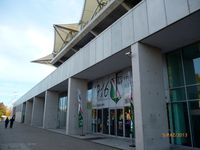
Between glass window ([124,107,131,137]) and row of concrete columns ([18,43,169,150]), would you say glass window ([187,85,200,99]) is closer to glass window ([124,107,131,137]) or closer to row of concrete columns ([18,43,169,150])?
row of concrete columns ([18,43,169,150])

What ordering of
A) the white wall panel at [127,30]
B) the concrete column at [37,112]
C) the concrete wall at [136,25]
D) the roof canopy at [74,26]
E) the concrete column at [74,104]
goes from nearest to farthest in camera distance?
the concrete wall at [136,25] → the white wall panel at [127,30] → the concrete column at [74,104] → the roof canopy at [74,26] → the concrete column at [37,112]

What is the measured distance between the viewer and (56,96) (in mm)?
28781

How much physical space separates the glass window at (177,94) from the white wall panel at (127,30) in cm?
413

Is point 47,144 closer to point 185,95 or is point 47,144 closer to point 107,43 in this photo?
point 107,43

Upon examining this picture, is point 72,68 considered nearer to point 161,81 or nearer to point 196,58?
point 161,81

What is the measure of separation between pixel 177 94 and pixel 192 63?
2.04m

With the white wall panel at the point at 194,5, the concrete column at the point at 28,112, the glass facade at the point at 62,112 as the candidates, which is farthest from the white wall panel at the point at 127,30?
the concrete column at the point at 28,112

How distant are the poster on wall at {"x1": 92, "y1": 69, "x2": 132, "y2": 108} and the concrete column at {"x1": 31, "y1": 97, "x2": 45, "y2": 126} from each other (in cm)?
2035

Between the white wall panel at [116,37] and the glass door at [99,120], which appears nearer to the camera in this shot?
the white wall panel at [116,37]

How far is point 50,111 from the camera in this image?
27.6m

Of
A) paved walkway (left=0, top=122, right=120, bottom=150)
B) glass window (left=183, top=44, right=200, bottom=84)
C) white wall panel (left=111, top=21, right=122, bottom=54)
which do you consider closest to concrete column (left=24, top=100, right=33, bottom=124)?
paved walkway (left=0, top=122, right=120, bottom=150)

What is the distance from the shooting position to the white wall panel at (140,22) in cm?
996

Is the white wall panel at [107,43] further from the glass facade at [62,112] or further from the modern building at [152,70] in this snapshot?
the glass facade at [62,112]

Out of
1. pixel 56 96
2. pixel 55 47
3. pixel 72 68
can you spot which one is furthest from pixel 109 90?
pixel 55 47
